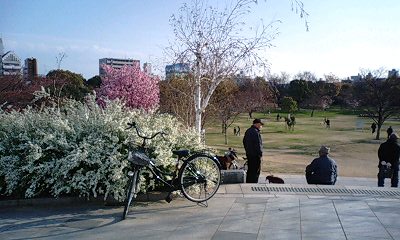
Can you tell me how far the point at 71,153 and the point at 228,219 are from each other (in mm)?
2491

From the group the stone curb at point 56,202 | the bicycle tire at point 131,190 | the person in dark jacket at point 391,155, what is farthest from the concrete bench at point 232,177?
the person in dark jacket at point 391,155

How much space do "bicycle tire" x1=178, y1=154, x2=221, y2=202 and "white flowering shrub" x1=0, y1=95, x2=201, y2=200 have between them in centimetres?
44

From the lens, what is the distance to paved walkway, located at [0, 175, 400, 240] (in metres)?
4.57

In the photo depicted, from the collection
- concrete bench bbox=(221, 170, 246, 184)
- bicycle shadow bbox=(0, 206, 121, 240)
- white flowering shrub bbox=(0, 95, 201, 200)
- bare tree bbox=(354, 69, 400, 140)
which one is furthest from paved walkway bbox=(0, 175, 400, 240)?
bare tree bbox=(354, 69, 400, 140)

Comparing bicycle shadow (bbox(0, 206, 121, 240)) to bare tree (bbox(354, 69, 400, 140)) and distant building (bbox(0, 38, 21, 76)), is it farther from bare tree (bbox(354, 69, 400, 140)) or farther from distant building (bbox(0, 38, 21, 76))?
bare tree (bbox(354, 69, 400, 140))

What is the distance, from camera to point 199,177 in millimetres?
5723

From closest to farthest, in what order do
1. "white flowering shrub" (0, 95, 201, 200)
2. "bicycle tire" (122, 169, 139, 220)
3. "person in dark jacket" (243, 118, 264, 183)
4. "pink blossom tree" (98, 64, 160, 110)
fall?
"bicycle tire" (122, 169, 139, 220), "white flowering shrub" (0, 95, 201, 200), "person in dark jacket" (243, 118, 264, 183), "pink blossom tree" (98, 64, 160, 110)

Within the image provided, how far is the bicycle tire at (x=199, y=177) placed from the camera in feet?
18.6

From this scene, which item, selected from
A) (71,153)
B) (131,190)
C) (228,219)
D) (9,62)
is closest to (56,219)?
(71,153)

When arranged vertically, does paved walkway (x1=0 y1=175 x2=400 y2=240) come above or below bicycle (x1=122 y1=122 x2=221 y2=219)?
below

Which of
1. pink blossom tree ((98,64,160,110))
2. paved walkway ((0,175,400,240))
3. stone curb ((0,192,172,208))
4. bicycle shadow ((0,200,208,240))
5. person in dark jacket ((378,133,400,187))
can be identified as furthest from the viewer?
pink blossom tree ((98,64,160,110))

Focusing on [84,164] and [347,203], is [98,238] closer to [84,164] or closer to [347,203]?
[84,164]

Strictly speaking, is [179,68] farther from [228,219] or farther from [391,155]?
[228,219]

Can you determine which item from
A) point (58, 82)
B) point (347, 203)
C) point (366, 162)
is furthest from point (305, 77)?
point (347, 203)
